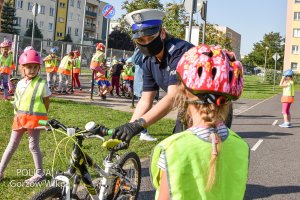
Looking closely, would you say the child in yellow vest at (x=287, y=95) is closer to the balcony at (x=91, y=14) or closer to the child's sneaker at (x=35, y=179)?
the child's sneaker at (x=35, y=179)

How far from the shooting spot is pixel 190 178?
204 centimetres

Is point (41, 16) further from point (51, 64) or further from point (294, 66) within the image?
point (51, 64)

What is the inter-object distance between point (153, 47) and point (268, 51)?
79.2 m

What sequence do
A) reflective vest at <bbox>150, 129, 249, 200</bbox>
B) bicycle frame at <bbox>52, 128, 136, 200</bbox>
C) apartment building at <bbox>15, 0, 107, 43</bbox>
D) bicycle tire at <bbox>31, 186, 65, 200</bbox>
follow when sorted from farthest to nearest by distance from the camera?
1. apartment building at <bbox>15, 0, 107, 43</bbox>
2. bicycle frame at <bbox>52, 128, 136, 200</bbox>
3. bicycle tire at <bbox>31, 186, 65, 200</bbox>
4. reflective vest at <bbox>150, 129, 249, 200</bbox>

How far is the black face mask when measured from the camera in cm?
348

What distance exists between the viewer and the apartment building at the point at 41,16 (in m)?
70.1

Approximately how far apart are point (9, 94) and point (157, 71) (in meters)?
11.0

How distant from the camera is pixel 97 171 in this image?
142 inches

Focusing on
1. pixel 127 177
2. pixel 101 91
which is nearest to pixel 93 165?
pixel 127 177

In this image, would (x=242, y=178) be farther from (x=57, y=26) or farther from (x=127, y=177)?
(x=57, y=26)

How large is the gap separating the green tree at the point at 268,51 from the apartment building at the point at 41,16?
3533 centimetres

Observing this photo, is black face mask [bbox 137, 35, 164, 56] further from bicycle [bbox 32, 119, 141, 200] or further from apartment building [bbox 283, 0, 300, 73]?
apartment building [bbox 283, 0, 300, 73]

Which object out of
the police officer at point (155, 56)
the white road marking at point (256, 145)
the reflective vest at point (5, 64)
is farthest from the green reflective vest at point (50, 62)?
the police officer at point (155, 56)

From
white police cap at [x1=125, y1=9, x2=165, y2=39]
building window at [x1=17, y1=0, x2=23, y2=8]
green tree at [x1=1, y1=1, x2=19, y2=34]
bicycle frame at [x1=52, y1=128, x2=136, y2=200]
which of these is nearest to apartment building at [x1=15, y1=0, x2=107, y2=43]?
building window at [x1=17, y1=0, x2=23, y2=8]
